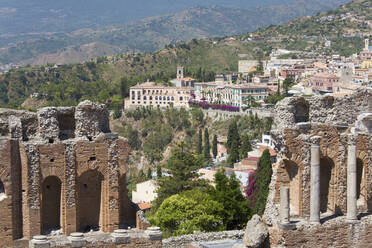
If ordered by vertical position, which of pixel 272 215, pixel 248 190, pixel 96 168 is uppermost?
pixel 96 168

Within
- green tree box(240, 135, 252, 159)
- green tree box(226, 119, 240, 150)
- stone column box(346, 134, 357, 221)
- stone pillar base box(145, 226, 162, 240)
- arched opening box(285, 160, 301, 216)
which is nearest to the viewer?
stone pillar base box(145, 226, 162, 240)

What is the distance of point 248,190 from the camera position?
194ft

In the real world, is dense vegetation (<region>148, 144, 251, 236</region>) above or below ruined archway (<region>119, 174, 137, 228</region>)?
below

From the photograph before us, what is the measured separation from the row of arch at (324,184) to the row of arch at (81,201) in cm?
Answer: 578

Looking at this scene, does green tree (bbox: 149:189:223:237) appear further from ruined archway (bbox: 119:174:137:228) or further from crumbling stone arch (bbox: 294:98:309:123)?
crumbling stone arch (bbox: 294:98:309:123)

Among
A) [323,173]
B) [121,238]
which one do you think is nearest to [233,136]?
[323,173]

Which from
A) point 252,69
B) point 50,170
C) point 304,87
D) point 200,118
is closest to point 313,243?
point 50,170

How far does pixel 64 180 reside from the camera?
2336 cm

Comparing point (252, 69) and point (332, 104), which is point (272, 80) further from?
point (332, 104)

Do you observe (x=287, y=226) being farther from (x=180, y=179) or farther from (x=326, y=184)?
(x=180, y=179)

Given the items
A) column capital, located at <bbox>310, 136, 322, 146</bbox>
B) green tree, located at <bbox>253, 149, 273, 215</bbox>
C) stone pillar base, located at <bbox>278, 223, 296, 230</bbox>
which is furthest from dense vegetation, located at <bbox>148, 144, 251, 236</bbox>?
green tree, located at <bbox>253, 149, 273, 215</bbox>

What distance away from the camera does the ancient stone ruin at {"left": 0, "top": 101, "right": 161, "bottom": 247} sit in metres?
22.3

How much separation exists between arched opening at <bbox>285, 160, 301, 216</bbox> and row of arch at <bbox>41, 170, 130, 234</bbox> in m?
5.69

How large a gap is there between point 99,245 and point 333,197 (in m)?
8.15
